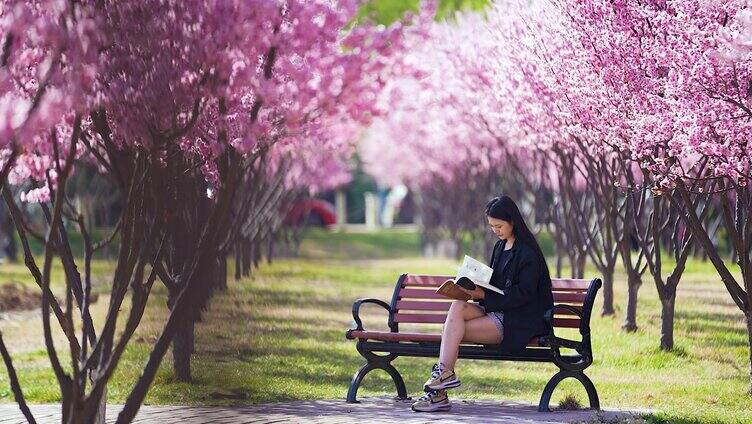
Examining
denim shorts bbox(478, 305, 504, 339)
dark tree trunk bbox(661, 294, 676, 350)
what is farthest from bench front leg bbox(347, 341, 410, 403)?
dark tree trunk bbox(661, 294, 676, 350)

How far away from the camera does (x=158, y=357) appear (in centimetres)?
636

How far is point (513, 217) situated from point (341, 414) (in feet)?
5.51

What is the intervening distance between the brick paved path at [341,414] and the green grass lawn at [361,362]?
0.55 metres

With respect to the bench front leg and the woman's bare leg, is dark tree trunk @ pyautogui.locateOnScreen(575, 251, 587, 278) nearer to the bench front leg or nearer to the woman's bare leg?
the bench front leg

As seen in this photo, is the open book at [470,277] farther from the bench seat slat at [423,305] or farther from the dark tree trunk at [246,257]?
the dark tree trunk at [246,257]

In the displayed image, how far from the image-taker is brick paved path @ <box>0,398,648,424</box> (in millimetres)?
8234

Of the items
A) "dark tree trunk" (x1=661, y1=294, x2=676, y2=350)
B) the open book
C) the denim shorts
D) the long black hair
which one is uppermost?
the long black hair

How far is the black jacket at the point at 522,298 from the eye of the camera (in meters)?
8.62

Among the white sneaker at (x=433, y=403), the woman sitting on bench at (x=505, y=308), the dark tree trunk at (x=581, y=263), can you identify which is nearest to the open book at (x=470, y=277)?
the woman sitting on bench at (x=505, y=308)

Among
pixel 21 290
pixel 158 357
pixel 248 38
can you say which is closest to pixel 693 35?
pixel 248 38

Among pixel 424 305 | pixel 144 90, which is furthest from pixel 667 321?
pixel 144 90

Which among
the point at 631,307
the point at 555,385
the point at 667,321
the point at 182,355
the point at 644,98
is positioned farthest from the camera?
the point at 631,307

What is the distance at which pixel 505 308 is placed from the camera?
8.66 m

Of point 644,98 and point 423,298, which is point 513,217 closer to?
point 423,298
